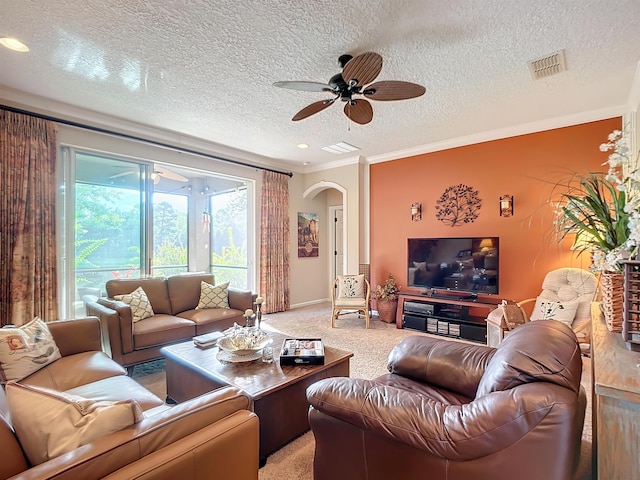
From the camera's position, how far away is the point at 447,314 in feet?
14.5

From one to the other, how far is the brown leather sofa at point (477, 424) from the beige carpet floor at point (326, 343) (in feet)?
1.27

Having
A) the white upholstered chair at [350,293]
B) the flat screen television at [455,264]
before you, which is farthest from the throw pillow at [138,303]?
the flat screen television at [455,264]

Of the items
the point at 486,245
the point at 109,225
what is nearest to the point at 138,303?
the point at 109,225

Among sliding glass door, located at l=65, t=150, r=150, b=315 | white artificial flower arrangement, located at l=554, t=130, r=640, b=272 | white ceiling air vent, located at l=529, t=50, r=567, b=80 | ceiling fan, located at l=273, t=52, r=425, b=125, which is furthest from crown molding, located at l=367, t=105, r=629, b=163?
sliding glass door, located at l=65, t=150, r=150, b=315

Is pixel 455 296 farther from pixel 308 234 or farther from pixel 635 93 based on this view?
pixel 308 234

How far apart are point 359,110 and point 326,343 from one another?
2.78 meters

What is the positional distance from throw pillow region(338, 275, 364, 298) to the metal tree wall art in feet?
5.33

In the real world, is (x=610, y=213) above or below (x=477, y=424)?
above

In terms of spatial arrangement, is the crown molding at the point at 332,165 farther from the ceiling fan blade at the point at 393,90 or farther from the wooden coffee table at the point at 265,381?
the wooden coffee table at the point at 265,381

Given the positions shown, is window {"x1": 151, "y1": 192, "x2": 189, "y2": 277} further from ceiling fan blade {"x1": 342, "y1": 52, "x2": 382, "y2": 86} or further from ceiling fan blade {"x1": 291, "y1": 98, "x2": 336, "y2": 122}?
ceiling fan blade {"x1": 342, "y1": 52, "x2": 382, "y2": 86}

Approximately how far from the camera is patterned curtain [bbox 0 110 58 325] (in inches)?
120

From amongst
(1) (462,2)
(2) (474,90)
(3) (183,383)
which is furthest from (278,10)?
(3) (183,383)

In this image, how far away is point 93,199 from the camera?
3832 millimetres

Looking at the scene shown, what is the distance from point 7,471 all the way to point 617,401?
174 centimetres
